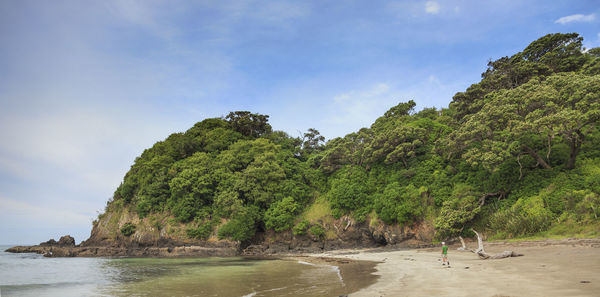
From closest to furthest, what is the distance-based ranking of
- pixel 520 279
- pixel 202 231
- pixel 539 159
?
pixel 520 279
pixel 539 159
pixel 202 231

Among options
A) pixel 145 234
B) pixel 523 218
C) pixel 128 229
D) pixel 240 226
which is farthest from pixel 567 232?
pixel 128 229

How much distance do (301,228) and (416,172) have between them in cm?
1557

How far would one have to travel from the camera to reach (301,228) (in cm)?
3716

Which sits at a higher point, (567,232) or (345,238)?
(567,232)

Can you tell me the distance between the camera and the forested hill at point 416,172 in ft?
71.5

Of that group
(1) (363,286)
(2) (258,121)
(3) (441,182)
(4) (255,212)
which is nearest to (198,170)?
(4) (255,212)

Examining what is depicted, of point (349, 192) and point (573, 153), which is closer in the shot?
point (573, 153)

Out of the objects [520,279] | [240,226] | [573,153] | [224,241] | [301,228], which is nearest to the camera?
[520,279]

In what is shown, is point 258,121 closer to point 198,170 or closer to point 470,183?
point 198,170

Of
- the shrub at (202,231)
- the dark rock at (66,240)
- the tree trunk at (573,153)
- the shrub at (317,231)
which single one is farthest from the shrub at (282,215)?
the dark rock at (66,240)

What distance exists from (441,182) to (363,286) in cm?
2151

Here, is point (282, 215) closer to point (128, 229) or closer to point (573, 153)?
point (128, 229)

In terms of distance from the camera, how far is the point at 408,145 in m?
34.3

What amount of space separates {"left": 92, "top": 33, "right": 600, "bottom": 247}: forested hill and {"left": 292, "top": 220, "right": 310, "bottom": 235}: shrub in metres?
0.15
